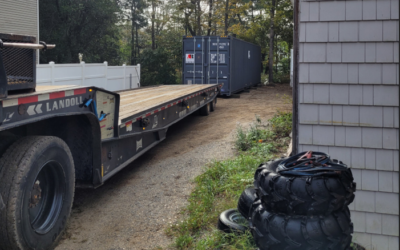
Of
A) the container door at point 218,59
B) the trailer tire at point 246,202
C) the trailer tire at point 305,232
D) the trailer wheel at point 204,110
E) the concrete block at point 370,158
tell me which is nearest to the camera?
the trailer tire at point 305,232

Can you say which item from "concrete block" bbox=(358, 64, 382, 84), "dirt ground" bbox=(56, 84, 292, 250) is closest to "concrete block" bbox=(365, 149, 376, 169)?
"concrete block" bbox=(358, 64, 382, 84)

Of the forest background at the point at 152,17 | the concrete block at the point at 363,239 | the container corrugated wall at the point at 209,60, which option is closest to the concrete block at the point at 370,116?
the concrete block at the point at 363,239

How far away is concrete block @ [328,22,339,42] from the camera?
424 cm

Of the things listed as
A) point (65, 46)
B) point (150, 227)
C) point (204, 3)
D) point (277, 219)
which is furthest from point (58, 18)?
point (277, 219)

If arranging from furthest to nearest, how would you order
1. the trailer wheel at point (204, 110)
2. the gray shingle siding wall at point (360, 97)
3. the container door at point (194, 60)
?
the container door at point (194, 60) → the trailer wheel at point (204, 110) → the gray shingle siding wall at point (360, 97)

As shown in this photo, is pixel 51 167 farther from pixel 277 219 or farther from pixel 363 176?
pixel 363 176

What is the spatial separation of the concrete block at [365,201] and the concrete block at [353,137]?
51cm

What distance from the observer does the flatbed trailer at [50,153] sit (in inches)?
133

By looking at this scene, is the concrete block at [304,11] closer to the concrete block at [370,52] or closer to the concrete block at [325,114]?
the concrete block at [370,52]

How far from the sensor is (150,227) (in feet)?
15.7

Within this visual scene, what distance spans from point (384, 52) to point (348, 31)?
0.42 metres

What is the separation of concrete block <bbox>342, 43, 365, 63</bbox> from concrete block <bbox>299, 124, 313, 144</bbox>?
0.81m

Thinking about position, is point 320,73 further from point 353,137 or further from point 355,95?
point 353,137

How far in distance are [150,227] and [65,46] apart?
24264 millimetres
